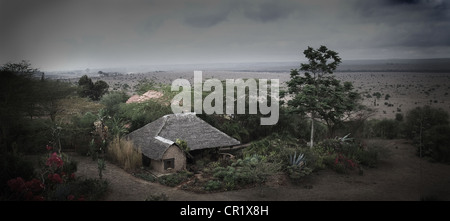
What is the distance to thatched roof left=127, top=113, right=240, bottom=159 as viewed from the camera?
1619 centimetres

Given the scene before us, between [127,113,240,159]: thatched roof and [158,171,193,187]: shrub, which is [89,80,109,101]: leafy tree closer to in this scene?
[127,113,240,159]: thatched roof

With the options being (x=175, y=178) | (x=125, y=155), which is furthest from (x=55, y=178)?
(x=125, y=155)

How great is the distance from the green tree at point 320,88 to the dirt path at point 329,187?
13.2 feet

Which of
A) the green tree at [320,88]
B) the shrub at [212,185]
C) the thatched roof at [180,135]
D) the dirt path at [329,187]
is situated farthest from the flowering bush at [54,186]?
the green tree at [320,88]

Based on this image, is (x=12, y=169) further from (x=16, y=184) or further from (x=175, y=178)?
(x=175, y=178)

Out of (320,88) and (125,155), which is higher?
(320,88)

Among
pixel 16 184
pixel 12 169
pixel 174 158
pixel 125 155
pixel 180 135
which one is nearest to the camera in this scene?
pixel 16 184

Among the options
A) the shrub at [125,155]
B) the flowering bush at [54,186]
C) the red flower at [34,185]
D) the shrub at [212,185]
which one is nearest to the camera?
the flowering bush at [54,186]

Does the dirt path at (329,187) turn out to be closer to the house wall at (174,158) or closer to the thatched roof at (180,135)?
the house wall at (174,158)

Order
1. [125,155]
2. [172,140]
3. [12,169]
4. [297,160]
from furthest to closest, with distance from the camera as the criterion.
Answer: [172,140] → [125,155] → [297,160] → [12,169]

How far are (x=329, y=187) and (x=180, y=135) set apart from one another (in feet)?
25.9

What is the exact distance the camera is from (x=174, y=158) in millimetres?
14883

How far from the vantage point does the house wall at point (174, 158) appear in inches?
577
